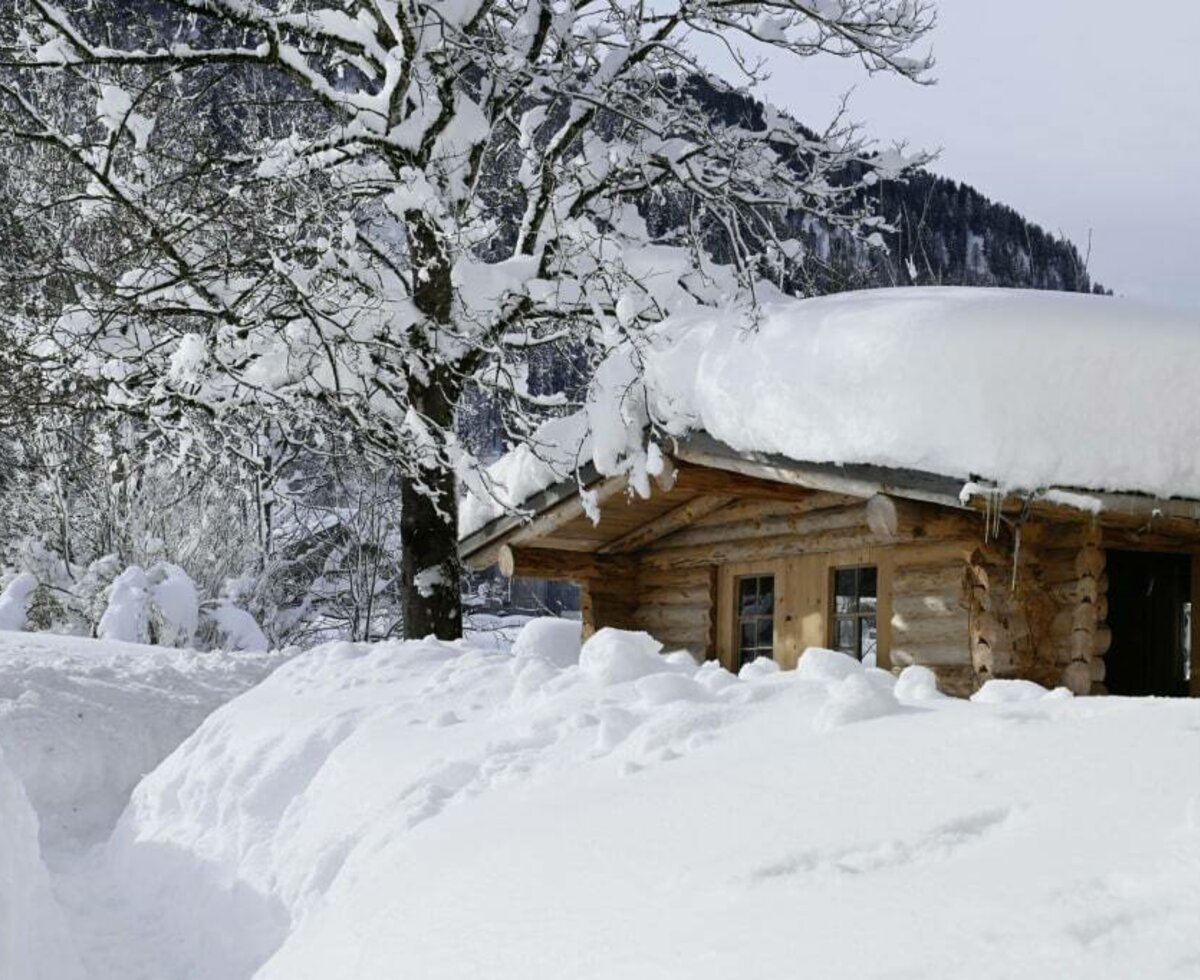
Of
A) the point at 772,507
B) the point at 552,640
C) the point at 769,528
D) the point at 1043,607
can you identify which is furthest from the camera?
the point at 552,640

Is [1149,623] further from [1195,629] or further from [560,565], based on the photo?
[560,565]

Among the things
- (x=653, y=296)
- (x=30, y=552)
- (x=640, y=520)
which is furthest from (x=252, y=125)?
(x=30, y=552)

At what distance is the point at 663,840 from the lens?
367 cm

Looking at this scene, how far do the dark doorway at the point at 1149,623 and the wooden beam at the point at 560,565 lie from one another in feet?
13.9

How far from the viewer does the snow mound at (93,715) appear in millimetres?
10867

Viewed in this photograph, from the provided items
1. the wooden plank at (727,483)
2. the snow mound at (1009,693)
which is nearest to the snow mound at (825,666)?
the snow mound at (1009,693)

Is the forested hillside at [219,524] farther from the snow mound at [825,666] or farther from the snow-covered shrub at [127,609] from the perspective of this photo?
the snow mound at [825,666]

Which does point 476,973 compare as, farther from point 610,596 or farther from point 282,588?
point 282,588

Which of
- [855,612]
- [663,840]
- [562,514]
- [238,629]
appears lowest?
[238,629]

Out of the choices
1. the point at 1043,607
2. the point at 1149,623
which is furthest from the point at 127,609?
the point at 1043,607

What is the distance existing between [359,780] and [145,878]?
218 cm

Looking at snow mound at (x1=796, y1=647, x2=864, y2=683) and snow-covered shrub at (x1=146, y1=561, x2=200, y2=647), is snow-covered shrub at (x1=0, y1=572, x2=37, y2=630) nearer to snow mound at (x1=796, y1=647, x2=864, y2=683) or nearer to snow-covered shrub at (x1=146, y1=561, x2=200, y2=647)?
snow-covered shrub at (x1=146, y1=561, x2=200, y2=647)

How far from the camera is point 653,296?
11.9 metres

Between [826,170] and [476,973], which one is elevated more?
[826,170]
